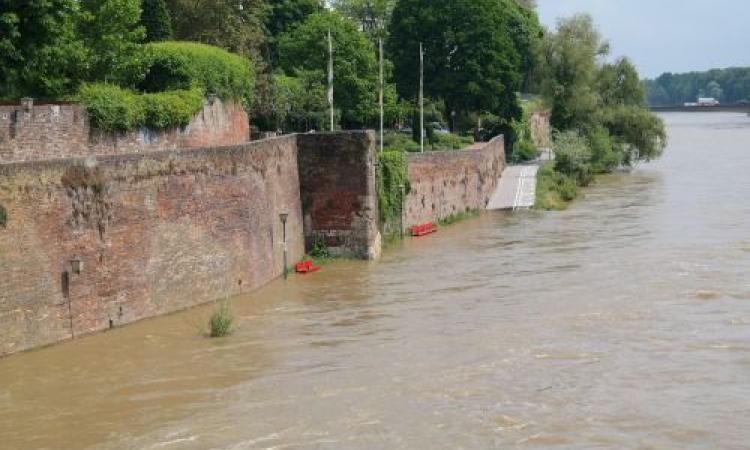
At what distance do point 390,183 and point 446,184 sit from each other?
7277 mm

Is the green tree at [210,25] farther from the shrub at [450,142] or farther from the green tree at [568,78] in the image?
the green tree at [568,78]

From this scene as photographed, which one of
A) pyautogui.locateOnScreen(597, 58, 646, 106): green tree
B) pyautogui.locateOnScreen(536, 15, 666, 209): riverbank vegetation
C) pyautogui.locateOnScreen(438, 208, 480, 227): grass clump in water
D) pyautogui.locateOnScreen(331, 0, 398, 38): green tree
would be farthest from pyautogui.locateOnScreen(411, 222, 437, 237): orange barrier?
pyautogui.locateOnScreen(331, 0, 398, 38): green tree

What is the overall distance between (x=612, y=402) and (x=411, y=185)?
2035 cm

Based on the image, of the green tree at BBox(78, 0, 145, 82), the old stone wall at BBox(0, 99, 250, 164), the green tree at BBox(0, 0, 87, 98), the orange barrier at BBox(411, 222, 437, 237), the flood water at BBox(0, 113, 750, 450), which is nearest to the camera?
the flood water at BBox(0, 113, 750, 450)

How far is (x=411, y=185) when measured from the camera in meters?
35.6

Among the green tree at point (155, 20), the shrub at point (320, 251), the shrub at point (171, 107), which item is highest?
the green tree at point (155, 20)

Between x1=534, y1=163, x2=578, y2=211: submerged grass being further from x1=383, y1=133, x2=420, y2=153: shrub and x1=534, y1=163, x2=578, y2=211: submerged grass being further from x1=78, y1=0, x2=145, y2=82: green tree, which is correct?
x1=78, y1=0, x2=145, y2=82: green tree

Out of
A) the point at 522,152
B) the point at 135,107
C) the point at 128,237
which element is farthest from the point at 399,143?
the point at 128,237

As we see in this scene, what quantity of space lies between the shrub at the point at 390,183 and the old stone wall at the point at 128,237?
590 cm

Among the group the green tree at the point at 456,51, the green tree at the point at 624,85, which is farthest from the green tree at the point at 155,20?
the green tree at the point at 624,85

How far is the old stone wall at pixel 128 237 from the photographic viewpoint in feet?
59.4

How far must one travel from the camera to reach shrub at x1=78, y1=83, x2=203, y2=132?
27.5 meters

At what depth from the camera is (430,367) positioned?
17.9 metres

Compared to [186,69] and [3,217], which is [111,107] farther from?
[3,217]
